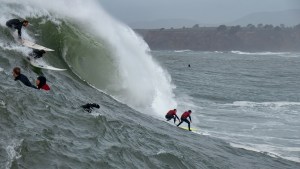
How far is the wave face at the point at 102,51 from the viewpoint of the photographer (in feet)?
66.8

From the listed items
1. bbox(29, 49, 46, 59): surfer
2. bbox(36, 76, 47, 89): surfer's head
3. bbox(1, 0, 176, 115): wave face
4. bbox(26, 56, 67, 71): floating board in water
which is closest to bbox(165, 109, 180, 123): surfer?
bbox(1, 0, 176, 115): wave face

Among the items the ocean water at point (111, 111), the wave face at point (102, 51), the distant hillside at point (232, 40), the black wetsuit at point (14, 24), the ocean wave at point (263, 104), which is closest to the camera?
the ocean water at point (111, 111)

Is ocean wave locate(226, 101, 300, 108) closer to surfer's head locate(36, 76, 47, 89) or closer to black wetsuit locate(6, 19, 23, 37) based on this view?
black wetsuit locate(6, 19, 23, 37)

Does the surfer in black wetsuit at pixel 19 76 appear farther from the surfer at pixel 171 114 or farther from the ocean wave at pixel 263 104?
the ocean wave at pixel 263 104

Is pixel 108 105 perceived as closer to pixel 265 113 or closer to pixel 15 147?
pixel 15 147

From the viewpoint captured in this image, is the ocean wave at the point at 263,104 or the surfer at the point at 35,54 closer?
the surfer at the point at 35,54

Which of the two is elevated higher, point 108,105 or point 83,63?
point 83,63

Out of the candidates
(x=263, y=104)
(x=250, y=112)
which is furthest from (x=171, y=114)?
(x=263, y=104)

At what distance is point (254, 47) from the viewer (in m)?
151

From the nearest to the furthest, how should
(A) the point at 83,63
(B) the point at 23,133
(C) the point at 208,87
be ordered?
1. (B) the point at 23,133
2. (A) the point at 83,63
3. (C) the point at 208,87

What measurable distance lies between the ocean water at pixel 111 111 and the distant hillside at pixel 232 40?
120 meters

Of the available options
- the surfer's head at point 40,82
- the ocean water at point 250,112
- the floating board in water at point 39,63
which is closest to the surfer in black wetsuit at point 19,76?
the surfer's head at point 40,82

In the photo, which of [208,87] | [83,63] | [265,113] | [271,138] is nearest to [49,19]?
[83,63]

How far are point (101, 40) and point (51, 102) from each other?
12247mm
